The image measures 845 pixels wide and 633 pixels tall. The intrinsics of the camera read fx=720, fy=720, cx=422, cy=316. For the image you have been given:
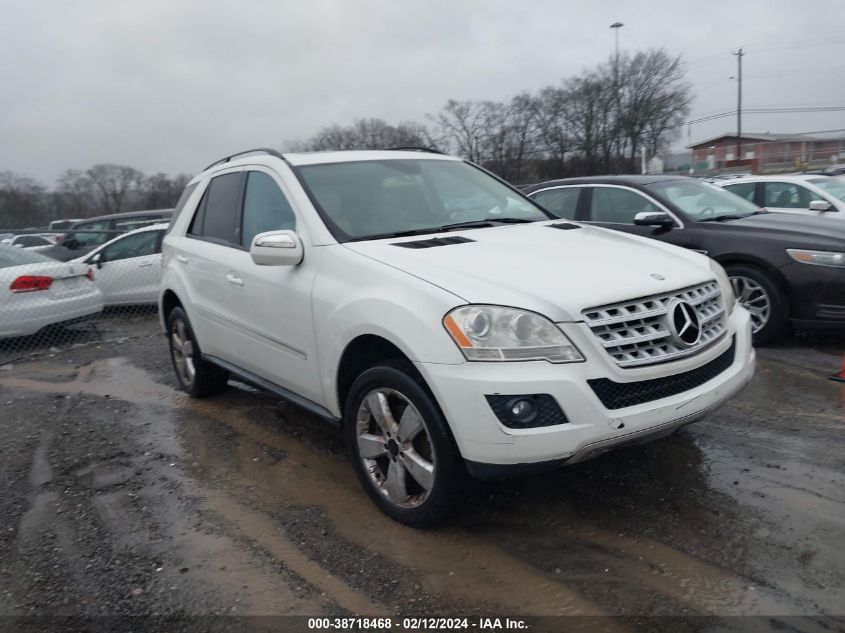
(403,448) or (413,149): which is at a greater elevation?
(413,149)

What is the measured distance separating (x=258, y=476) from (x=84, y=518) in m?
0.94

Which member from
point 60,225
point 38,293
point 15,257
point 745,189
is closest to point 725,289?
point 745,189

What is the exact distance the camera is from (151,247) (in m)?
11.3

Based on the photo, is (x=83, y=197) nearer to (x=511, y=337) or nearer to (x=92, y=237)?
(x=92, y=237)

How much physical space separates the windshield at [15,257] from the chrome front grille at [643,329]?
8.00 meters

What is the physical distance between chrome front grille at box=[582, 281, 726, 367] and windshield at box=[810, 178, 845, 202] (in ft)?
29.3

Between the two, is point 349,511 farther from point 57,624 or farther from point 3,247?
point 3,247

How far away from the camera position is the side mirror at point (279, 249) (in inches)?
150

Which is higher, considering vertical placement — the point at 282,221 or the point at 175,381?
the point at 282,221

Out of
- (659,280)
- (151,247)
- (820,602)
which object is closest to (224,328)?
(659,280)

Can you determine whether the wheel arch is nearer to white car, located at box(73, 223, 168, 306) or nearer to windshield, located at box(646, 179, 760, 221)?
windshield, located at box(646, 179, 760, 221)

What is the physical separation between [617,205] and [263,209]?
4.16 metres

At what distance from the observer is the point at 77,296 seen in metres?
9.05

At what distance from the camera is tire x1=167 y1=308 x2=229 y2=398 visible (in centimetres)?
565
